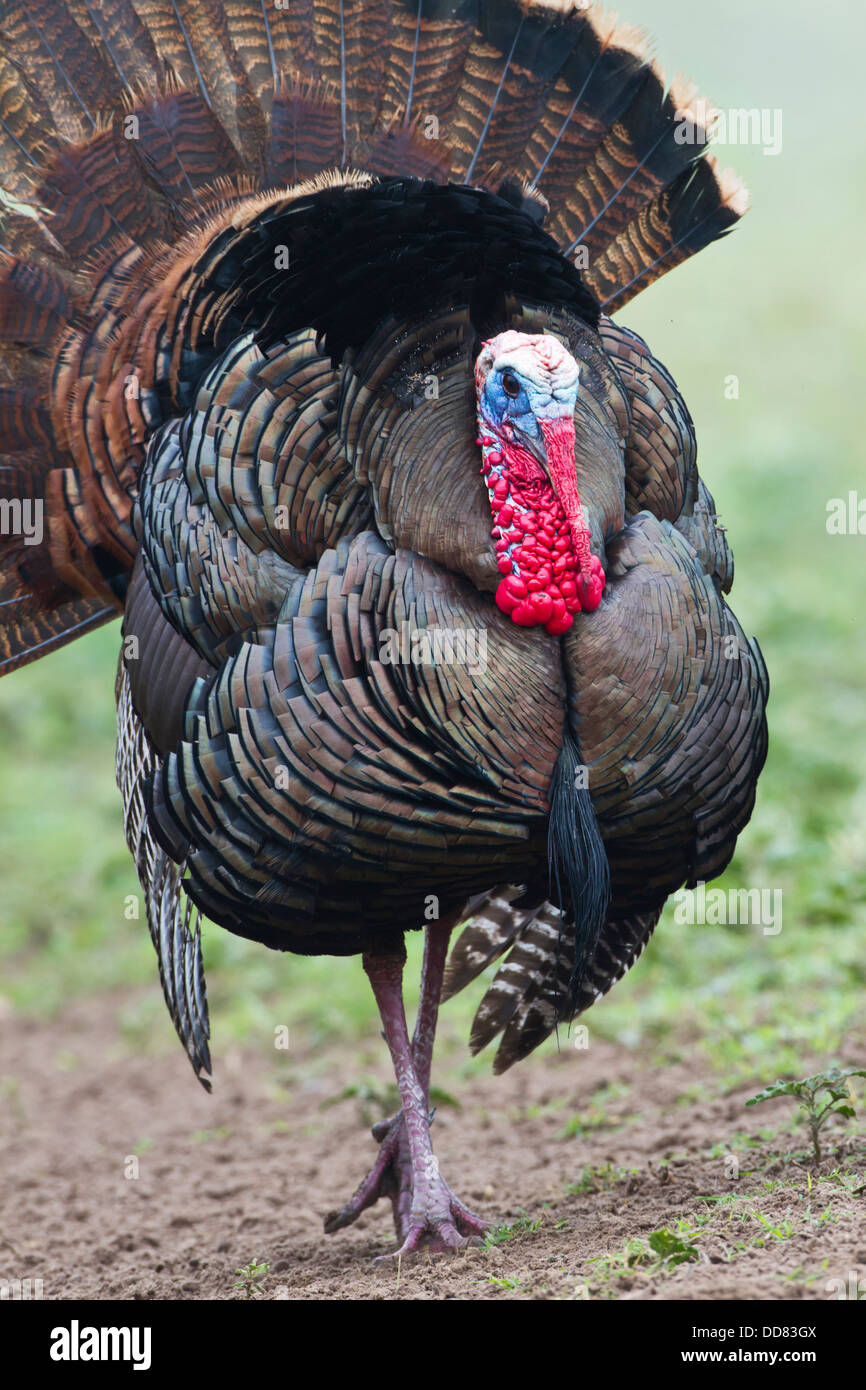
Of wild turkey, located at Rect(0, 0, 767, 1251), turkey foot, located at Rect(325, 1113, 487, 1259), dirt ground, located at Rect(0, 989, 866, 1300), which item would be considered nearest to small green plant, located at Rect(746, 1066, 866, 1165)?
dirt ground, located at Rect(0, 989, 866, 1300)

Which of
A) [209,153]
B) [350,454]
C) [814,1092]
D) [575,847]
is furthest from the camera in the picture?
[209,153]

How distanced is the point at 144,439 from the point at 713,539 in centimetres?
168

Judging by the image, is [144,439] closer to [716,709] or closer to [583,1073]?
[716,709]

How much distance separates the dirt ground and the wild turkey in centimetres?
43

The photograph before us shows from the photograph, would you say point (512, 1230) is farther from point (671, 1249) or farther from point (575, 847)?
point (575, 847)

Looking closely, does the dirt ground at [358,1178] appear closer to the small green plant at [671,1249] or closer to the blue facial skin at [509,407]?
the small green plant at [671,1249]

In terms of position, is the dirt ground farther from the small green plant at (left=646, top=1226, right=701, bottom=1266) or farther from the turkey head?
the turkey head

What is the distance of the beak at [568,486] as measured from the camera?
11.8ft

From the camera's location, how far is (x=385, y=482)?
12.1 feet

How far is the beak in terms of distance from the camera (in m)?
3.60

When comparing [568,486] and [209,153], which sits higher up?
[209,153]

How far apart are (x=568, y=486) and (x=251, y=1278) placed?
86.0 inches

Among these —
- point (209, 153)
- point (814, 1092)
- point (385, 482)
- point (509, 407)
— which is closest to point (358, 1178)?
point (814, 1092)

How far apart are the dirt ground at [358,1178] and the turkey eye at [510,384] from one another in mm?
1934
